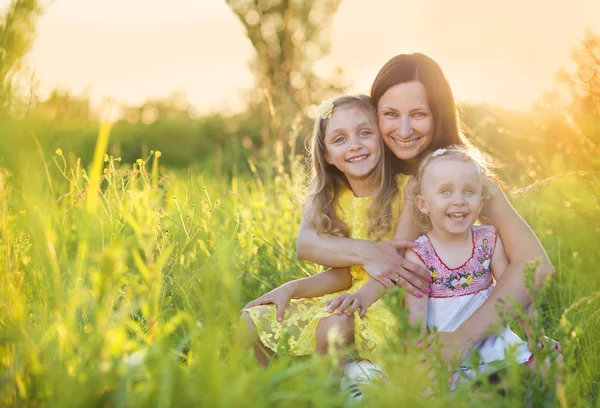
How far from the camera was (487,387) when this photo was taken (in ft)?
5.98

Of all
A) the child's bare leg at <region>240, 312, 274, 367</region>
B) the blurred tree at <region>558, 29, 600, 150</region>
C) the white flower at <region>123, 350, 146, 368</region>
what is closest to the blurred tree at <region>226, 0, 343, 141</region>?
the blurred tree at <region>558, 29, 600, 150</region>

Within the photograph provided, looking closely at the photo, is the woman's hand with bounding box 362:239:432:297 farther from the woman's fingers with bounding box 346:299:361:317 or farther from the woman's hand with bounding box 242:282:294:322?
the woman's hand with bounding box 242:282:294:322

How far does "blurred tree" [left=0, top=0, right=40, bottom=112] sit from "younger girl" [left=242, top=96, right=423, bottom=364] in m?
1.44

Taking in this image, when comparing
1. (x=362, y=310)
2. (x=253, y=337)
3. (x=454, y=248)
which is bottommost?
(x=253, y=337)

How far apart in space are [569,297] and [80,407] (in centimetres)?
240

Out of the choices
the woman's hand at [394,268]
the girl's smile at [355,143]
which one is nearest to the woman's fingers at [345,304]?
the woman's hand at [394,268]

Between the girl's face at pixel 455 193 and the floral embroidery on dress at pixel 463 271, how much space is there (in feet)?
0.42

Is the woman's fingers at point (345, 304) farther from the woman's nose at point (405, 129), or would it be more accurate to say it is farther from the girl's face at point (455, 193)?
the woman's nose at point (405, 129)

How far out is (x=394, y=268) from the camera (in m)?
2.74

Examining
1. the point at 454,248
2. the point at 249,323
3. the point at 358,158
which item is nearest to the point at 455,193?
the point at 454,248

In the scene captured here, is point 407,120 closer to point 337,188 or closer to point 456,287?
point 337,188

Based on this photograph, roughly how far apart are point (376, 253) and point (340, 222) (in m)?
0.39

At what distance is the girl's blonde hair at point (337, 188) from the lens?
9.80 feet

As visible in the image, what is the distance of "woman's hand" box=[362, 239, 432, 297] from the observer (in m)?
2.68
